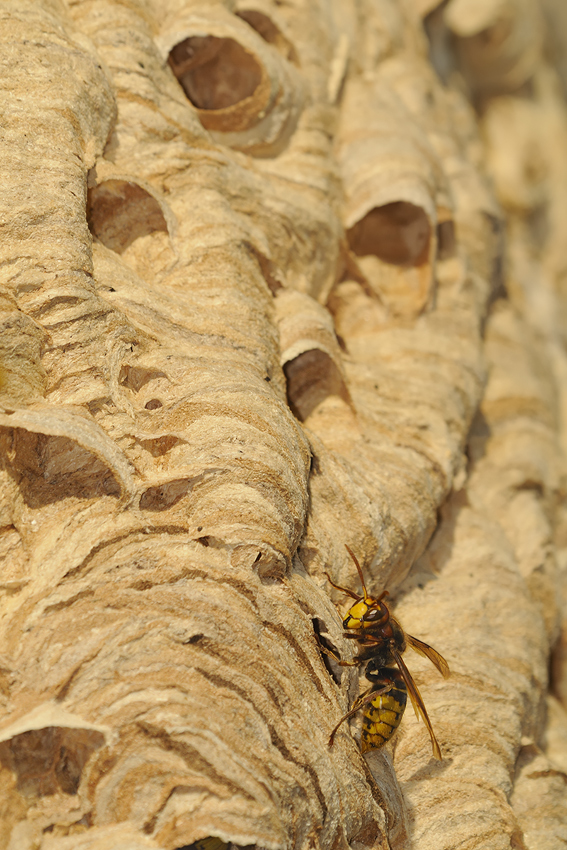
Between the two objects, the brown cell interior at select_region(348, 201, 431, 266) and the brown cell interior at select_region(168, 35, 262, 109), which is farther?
the brown cell interior at select_region(348, 201, 431, 266)

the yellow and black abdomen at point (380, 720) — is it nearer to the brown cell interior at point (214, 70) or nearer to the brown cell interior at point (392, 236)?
the brown cell interior at point (392, 236)

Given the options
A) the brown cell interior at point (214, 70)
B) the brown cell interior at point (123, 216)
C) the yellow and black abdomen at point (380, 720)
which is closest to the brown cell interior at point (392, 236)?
the brown cell interior at point (214, 70)

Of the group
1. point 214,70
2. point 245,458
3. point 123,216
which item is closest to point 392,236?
point 214,70

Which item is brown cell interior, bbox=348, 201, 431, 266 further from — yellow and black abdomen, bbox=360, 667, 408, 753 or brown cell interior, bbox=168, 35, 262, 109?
yellow and black abdomen, bbox=360, 667, 408, 753

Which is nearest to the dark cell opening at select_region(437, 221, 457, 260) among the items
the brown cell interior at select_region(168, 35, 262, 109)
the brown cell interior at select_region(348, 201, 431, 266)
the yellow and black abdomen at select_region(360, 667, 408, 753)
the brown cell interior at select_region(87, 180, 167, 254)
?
the brown cell interior at select_region(348, 201, 431, 266)

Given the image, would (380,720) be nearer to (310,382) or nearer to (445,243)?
(310,382)

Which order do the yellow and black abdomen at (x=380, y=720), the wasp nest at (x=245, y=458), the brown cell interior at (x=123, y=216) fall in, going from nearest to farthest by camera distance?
1. the wasp nest at (x=245, y=458)
2. the yellow and black abdomen at (x=380, y=720)
3. the brown cell interior at (x=123, y=216)
